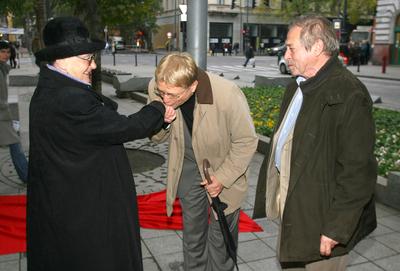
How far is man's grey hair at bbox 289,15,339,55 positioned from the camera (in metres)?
2.23

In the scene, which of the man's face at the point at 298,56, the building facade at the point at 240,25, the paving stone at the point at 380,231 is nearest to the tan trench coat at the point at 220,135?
the man's face at the point at 298,56

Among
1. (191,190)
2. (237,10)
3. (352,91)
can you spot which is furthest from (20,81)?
(237,10)

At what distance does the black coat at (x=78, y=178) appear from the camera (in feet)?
7.11

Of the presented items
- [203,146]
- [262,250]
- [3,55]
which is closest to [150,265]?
[262,250]

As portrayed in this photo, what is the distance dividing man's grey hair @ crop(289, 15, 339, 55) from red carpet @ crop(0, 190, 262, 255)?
2700mm

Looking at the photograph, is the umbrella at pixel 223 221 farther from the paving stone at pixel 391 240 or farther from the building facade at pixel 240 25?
the building facade at pixel 240 25

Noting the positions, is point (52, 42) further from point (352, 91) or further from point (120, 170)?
point (352, 91)

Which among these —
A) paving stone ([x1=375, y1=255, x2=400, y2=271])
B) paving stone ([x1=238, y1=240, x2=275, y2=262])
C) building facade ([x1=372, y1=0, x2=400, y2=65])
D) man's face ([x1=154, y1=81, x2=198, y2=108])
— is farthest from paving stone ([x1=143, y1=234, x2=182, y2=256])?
building facade ([x1=372, y1=0, x2=400, y2=65])

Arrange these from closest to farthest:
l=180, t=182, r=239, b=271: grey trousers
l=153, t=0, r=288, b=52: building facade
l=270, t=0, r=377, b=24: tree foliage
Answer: l=180, t=182, r=239, b=271: grey trousers
l=270, t=0, r=377, b=24: tree foliage
l=153, t=0, r=288, b=52: building facade

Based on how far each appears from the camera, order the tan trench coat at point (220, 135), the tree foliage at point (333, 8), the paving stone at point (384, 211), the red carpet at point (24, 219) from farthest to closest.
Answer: the tree foliage at point (333, 8), the paving stone at point (384, 211), the red carpet at point (24, 219), the tan trench coat at point (220, 135)

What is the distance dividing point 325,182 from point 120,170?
3.47ft

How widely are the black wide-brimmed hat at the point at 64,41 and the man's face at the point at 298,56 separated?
3.32 ft

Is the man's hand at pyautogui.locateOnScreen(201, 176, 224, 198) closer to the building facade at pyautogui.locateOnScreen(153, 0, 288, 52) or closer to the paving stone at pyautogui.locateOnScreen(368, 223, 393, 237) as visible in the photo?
the paving stone at pyautogui.locateOnScreen(368, 223, 393, 237)

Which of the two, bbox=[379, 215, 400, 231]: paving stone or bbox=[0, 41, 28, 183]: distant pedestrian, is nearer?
bbox=[379, 215, 400, 231]: paving stone
